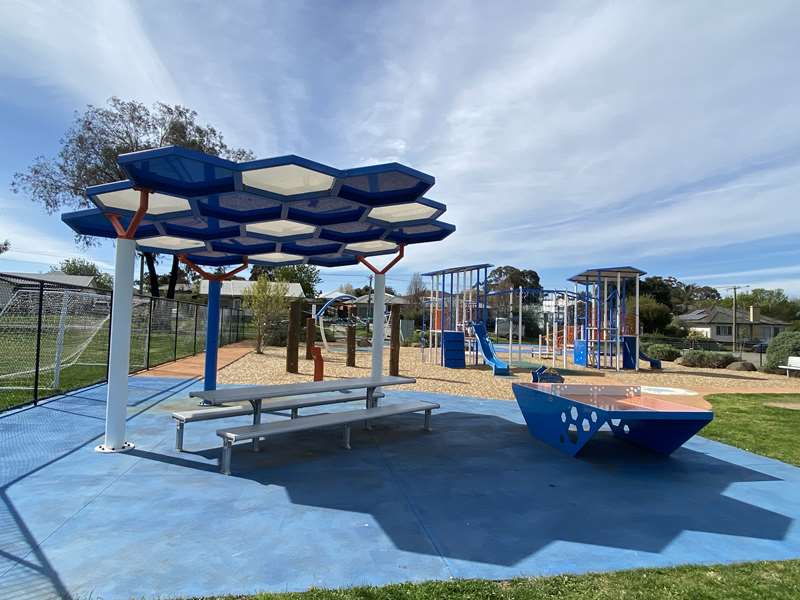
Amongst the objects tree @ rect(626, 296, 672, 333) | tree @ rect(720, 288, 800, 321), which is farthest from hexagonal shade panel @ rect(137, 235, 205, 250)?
tree @ rect(720, 288, 800, 321)

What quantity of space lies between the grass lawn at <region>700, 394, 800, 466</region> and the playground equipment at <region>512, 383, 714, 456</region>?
1506 millimetres

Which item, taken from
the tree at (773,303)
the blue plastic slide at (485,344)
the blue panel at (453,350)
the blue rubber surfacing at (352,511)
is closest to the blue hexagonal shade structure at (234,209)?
the blue rubber surfacing at (352,511)

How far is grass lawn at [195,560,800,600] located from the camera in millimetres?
2889

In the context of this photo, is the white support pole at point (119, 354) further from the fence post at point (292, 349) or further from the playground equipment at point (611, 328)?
the playground equipment at point (611, 328)

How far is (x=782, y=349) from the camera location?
19.9m

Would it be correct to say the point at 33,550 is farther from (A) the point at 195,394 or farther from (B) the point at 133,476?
(A) the point at 195,394

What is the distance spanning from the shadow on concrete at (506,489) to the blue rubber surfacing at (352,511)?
0.02 m

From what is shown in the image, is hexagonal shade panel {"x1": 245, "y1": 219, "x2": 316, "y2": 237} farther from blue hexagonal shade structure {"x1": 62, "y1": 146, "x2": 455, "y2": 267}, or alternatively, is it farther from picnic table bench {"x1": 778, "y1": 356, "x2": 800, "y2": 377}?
picnic table bench {"x1": 778, "y1": 356, "x2": 800, "y2": 377}

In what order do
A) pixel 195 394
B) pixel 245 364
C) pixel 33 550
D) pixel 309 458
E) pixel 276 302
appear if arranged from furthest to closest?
pixel 276 302
pixel 245 364
pixel 195 394
pixel 309 458
pixel 33 550

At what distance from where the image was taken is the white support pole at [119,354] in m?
5.79

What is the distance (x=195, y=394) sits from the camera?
6.38 m

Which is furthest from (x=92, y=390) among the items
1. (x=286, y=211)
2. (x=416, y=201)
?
(x=416, y=201)

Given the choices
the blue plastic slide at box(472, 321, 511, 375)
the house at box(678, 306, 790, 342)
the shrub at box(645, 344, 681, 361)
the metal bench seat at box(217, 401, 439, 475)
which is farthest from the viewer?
the house at box(678, 306, 790, 342)

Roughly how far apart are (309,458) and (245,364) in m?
11.5
